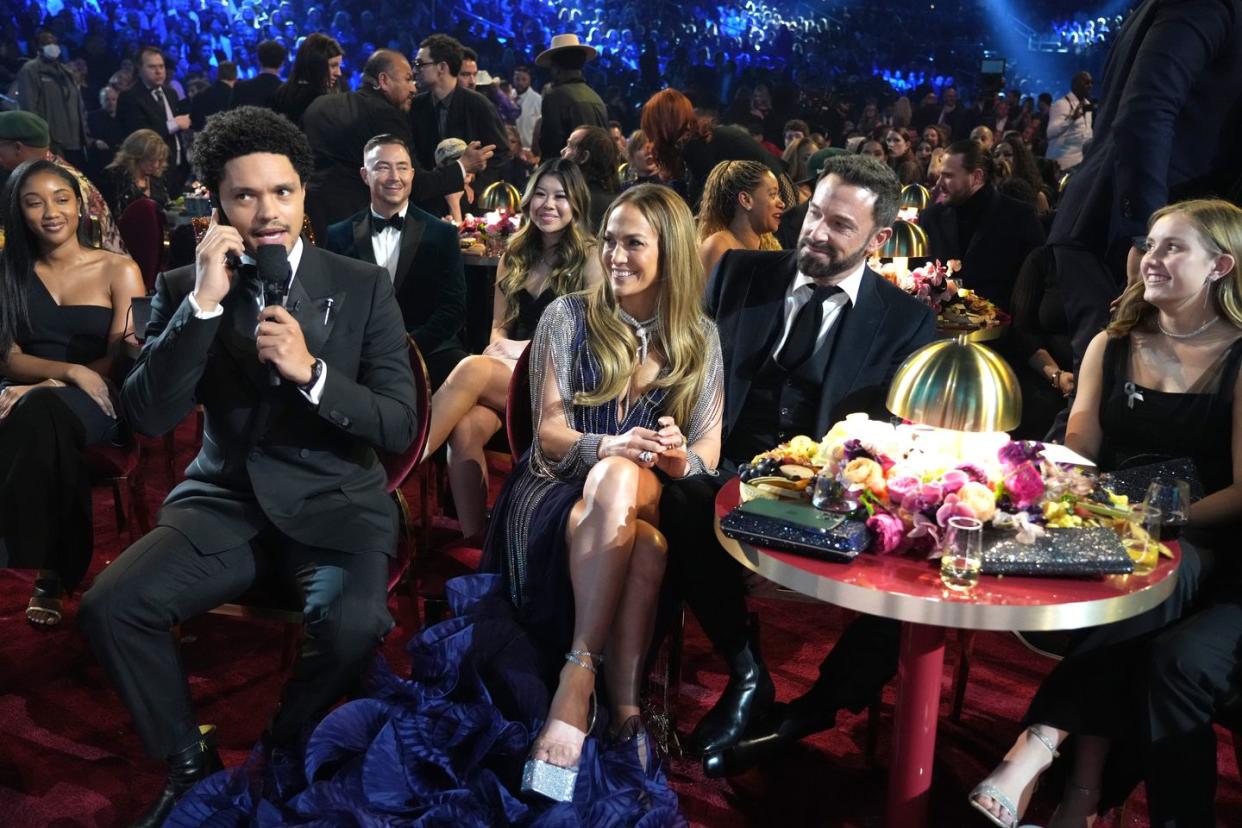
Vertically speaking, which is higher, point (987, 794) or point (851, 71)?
point (851, 71)

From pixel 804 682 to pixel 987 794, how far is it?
3.20 ft

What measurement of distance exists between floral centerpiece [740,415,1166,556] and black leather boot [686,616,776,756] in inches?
21.7

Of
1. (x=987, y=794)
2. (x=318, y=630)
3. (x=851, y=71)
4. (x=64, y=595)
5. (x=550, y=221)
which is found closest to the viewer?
(x=987, y=794)

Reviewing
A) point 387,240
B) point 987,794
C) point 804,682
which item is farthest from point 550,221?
point 987,794

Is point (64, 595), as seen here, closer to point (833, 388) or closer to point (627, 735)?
point (627, 735)

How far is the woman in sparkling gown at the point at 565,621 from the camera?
232cm

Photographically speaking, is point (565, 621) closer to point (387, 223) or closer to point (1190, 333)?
point (1190, 333)

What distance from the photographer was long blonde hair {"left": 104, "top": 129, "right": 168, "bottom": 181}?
7.06 meters

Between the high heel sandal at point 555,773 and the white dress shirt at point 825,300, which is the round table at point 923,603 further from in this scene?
the white dress shirt at point 825,300

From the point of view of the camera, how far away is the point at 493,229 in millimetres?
5816

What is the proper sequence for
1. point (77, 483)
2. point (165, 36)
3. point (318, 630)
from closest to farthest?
point (318, 630)
point (77, 483)
point (165, 36)

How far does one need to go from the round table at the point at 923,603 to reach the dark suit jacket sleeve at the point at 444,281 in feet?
8.12

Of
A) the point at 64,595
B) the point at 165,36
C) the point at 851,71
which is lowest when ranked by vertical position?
the point at 64,595

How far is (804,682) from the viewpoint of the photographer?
3.25 metres
